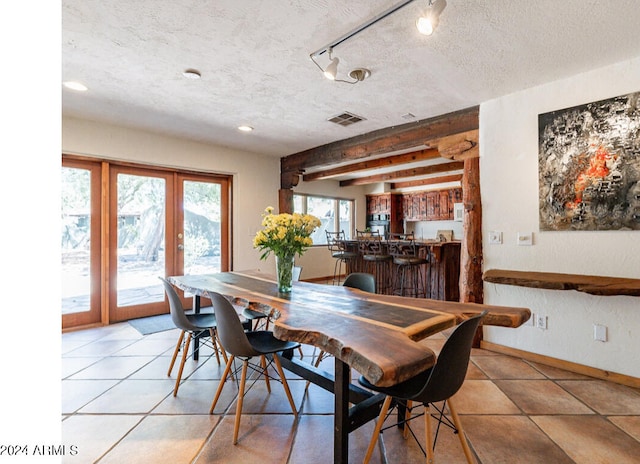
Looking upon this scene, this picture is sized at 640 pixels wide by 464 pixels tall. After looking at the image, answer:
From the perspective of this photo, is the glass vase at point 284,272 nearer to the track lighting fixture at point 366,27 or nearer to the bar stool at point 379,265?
the track lighting fixture at point 366,27

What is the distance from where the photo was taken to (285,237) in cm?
226

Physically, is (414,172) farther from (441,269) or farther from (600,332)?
(600,332)

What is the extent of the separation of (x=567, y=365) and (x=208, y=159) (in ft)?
16.2

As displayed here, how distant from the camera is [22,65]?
1.92 feet

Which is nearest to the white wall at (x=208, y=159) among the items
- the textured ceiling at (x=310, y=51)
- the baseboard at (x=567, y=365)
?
the textured ceiling at (x=310, y=51)

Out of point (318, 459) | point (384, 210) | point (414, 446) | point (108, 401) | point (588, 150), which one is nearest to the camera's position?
point (318, 459)

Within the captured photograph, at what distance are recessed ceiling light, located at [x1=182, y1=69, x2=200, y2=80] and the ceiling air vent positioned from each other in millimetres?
1579

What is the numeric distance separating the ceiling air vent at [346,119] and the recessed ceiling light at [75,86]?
2.45m

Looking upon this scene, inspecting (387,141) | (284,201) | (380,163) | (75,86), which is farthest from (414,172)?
(75,86)

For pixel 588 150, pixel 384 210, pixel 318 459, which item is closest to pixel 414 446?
pixel 318 459

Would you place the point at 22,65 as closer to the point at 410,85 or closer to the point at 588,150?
the point at 410,85

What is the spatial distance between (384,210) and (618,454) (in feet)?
22.9

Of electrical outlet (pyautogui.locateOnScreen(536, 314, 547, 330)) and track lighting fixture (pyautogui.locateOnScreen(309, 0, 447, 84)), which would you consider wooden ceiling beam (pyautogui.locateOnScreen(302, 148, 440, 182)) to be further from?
electrical outlet (pyautogui.locateOnScreen(536, 314, 547, 330))

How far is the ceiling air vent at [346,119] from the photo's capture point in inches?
141
